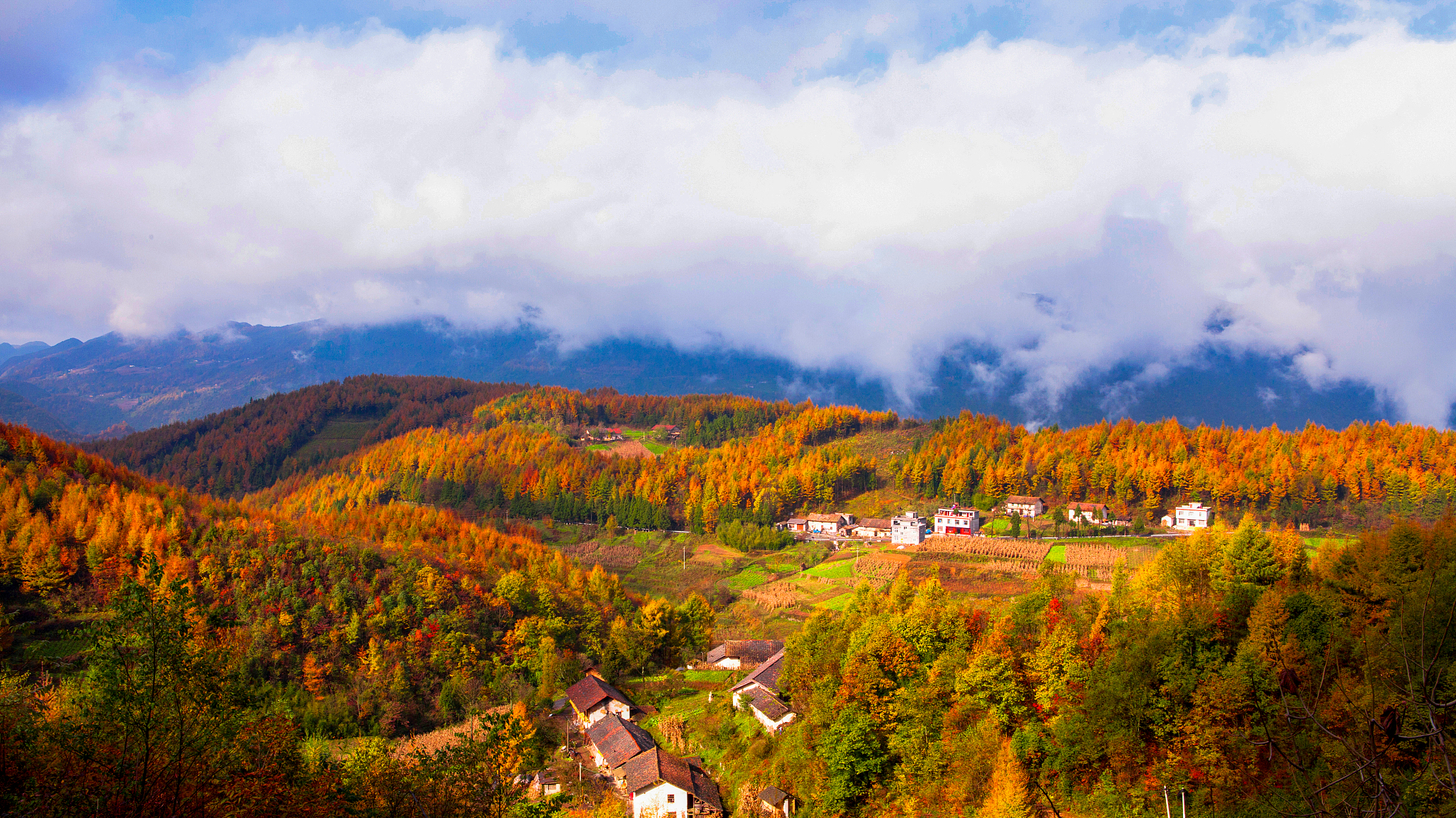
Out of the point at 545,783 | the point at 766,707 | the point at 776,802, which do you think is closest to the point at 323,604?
the point at 545,783

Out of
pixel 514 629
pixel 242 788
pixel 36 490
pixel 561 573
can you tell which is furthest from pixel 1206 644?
pixel 36 490

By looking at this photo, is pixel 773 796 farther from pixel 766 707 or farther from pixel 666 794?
pixel 766 707

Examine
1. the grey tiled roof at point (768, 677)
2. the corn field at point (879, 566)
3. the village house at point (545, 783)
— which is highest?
the corn field at point (879, 566)

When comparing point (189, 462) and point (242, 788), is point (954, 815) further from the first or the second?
point (189, 462)

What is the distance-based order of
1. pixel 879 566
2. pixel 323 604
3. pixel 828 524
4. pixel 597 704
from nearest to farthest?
pixel 597 704 → pixel 323 604 → pixel 879 566 → pixel 828 524

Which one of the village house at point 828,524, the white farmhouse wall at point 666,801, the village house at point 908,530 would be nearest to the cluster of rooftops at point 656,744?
the white farmhouse wall at point 666,801

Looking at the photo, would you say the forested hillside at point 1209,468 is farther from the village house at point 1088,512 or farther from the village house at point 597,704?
the village house at point 597,704
